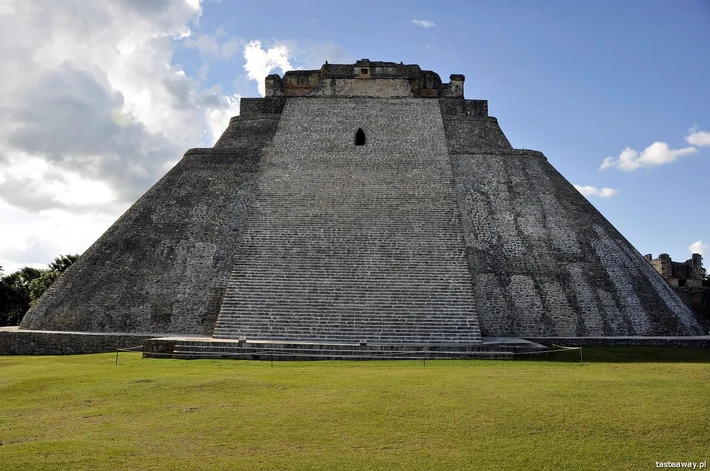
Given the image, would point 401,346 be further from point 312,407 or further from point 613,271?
point 613,271

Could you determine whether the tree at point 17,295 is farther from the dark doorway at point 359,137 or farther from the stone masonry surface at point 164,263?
the dark doorway at point 359,137

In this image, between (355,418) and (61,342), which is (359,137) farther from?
(355,418)

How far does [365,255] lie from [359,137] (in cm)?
624

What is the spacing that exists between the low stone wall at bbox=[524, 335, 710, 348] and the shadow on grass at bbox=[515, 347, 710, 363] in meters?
0.39

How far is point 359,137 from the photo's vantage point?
18625 mm

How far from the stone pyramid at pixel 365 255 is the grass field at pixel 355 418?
11.7ft

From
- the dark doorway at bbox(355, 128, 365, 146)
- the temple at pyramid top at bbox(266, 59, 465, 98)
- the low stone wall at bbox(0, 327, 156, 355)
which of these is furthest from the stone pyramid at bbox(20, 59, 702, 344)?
the temple at pyramid top at bbox(266, 59, 465, 98)

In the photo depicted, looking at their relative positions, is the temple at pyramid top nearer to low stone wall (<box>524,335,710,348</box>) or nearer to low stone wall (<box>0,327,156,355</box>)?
low stone wall (<box>524,335,710,348</box>)

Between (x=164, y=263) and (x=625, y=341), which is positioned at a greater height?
(x=164, y=263)

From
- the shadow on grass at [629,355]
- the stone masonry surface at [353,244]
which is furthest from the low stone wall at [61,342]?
the shadow on grass at [629,355]

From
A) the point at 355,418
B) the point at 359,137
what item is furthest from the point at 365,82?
the point at 355,418

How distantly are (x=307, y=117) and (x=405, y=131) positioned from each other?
3.30 meters

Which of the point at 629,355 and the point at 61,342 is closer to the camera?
the point at 629,355

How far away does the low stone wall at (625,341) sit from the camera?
39.2 feet
